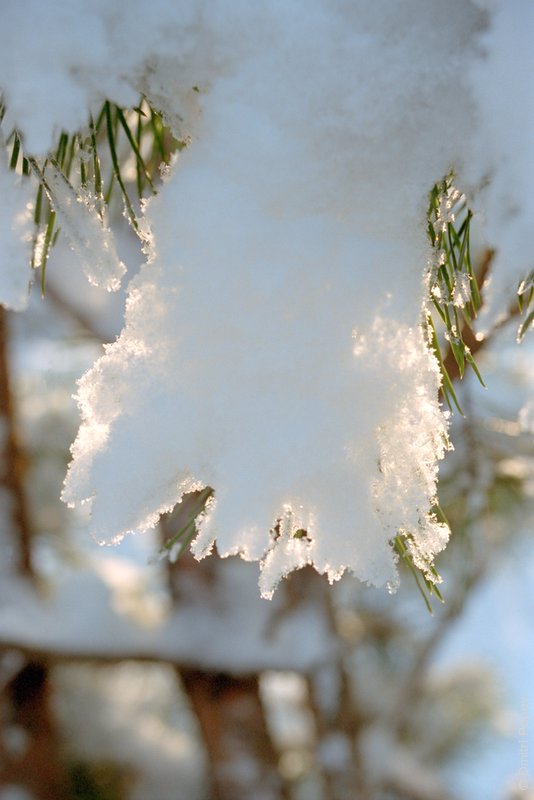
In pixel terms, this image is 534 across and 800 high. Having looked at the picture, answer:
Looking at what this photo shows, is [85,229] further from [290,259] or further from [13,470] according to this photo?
[13,470]

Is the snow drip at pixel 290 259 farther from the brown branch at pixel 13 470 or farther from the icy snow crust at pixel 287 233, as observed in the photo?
the brown branch at pixel 13 470

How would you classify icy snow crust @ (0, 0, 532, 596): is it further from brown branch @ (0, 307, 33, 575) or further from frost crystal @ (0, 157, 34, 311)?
brown branch @ (0, 307, 33, 575)

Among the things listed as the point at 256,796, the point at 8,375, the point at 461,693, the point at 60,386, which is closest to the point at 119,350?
the point at 8,375

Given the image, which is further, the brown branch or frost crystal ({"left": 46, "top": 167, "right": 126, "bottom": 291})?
the brown branch

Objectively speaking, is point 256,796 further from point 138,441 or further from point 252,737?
point 138,441

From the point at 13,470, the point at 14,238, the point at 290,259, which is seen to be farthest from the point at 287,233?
the point at 13,470

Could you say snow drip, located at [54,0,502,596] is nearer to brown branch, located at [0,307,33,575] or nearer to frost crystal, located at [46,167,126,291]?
frost crystal, located at [46,167,126,291]

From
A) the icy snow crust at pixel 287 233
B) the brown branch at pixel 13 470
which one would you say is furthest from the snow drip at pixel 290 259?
the brown branch at pixel 13 470

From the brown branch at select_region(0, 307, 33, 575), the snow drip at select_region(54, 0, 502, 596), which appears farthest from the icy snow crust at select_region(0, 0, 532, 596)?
the brown branch at select_region(0, 307, 33, 575)

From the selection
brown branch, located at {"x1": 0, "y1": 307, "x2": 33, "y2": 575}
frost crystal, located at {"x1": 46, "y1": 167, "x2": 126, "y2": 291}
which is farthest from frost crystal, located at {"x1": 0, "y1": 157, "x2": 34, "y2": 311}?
brown branch, located at {"x1": 0, "y1": 307, "x2": 33, "y2": 575}
